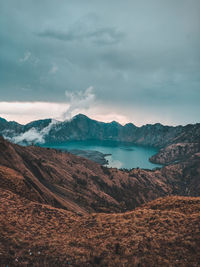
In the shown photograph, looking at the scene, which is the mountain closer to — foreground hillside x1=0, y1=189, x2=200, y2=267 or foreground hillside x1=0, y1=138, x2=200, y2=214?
foreground hillside x1=0, y1=189, x2=200, y2=267

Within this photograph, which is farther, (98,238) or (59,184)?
(59,184)

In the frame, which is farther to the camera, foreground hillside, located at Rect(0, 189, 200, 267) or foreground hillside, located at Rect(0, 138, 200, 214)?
foreground hillside, located at Rect(0, 138, 200, 214)

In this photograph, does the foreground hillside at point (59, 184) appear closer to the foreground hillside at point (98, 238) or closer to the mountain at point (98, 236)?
the mountain at point (98, 236)

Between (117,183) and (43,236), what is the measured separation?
176 m

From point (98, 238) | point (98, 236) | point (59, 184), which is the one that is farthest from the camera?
point (59, 184)

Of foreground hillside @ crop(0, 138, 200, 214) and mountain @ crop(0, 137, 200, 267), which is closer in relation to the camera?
mountain @ crop(0, 137, 200, 267)

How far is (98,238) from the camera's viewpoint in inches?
909

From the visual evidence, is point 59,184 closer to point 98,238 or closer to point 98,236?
point 98,236

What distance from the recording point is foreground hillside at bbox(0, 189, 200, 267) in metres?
17.8

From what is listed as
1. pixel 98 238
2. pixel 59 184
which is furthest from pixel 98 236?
pixel 59 184

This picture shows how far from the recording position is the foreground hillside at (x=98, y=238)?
58.4 feet

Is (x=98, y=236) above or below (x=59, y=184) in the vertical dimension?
above

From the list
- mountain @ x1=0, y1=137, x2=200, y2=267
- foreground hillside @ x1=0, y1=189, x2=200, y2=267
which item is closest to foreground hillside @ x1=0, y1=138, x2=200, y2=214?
mountain @ x1=0, y1=137, x2=200, y2=267

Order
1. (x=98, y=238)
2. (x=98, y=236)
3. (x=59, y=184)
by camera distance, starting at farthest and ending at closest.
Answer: (x=59, y=184)
(x=98, y=236)
(x=98, y=238)
